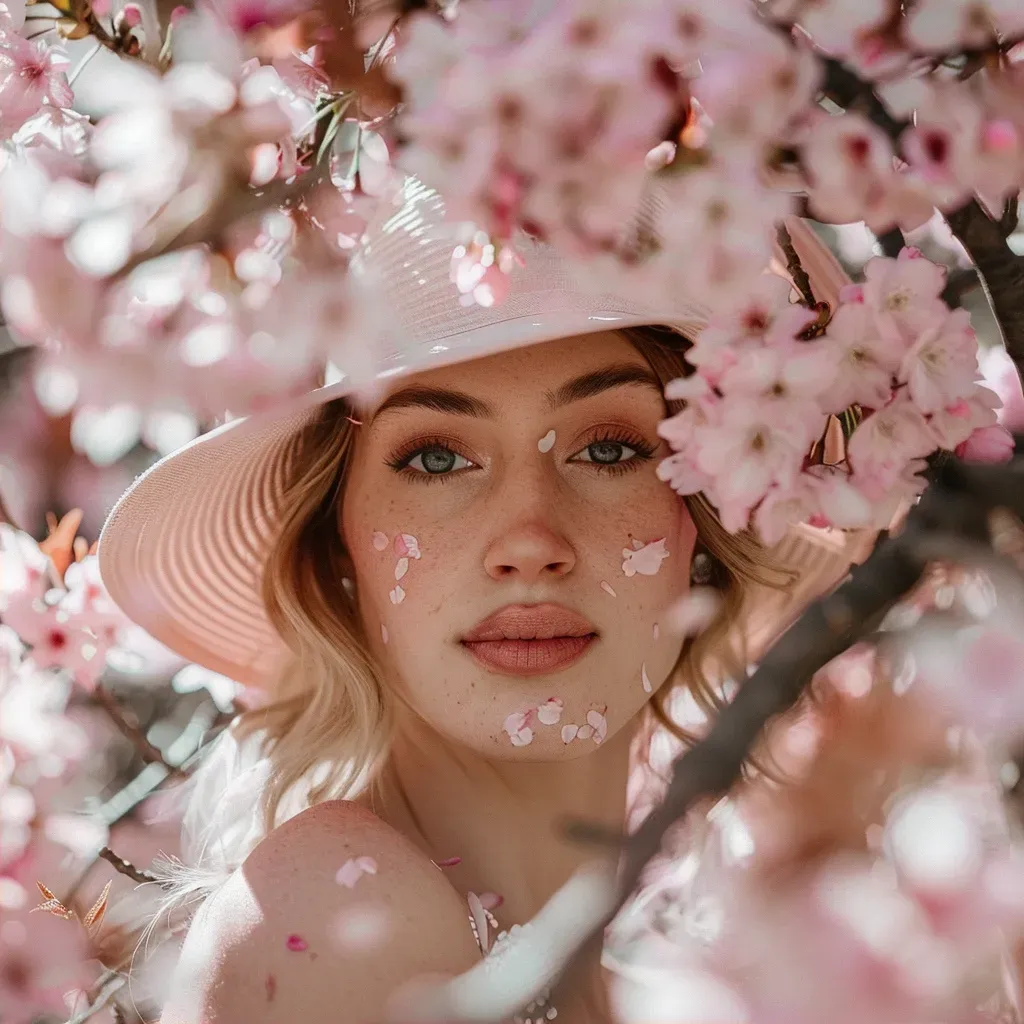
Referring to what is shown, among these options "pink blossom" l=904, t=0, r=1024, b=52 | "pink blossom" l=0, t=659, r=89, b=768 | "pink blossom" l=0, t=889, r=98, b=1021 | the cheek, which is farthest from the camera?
"pink blossom" l=0, t=659, r=89, b=768

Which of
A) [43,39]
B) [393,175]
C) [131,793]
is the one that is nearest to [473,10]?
[393,175]

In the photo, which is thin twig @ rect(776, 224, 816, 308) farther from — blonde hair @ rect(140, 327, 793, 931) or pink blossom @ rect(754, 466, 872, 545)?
blonde hair @ rect(140, 327, 793, 931)

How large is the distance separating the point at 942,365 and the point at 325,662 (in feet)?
3.01

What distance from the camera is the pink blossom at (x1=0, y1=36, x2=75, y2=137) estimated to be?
1385 mm

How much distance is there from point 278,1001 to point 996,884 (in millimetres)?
668

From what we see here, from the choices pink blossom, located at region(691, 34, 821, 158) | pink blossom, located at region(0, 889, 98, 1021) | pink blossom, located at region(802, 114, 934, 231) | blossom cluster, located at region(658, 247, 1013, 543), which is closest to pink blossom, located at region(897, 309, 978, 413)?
blossom cluster, located at region(658, 247, 1013, 543)

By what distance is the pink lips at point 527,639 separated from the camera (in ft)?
4.67

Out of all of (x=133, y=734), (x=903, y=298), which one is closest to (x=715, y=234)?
(x=903, y=298)

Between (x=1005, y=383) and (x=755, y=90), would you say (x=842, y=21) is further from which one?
(x=1005, y=383)

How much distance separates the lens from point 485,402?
1467 mm

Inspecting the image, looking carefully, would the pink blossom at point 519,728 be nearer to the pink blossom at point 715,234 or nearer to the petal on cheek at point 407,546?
the petal on cheek at point 407,546

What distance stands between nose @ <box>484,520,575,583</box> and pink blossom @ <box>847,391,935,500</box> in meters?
0.40

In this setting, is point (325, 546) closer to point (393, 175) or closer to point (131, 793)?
point (393, 175)

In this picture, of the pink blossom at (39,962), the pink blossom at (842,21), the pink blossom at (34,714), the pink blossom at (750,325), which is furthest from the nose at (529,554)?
the pink blossom at (34,714)
